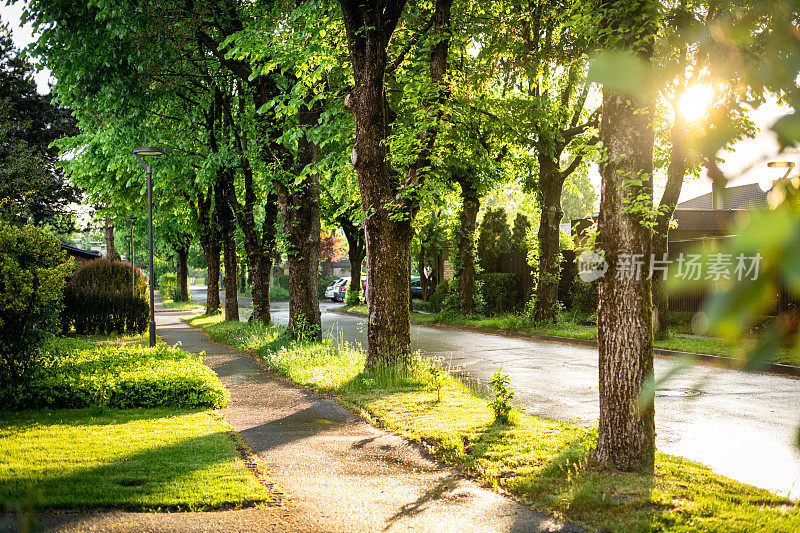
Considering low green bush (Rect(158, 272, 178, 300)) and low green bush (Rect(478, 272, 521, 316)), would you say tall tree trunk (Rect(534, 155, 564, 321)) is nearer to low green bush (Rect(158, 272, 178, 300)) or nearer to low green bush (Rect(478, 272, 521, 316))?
low green bush (Rect(478, 272, 521, 316))

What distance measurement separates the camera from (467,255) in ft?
81.1

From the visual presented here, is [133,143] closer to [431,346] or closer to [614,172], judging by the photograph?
[431,346]

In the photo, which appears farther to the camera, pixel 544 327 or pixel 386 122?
pixel 544 327

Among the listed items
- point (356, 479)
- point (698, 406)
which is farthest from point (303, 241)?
point (356, 479)

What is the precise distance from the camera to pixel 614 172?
6.33 metres

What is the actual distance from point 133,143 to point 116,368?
9.75 m

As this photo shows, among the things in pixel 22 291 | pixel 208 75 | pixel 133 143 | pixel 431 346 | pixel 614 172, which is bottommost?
pixel 431 346

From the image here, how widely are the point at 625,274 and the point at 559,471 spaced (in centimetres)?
200

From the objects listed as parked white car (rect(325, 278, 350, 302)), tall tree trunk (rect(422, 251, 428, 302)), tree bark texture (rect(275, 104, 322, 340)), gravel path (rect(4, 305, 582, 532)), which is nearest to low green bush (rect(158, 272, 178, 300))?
parked white car (rect(325, 278, 350, 302))

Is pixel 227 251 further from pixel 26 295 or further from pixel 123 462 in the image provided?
pixel 123 462

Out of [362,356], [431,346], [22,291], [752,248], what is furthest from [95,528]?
[431,346]

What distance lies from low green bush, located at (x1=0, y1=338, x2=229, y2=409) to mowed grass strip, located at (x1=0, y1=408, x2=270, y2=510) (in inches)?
18.6

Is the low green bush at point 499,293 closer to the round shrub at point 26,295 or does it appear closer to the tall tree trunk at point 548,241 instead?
the tall tree trunk at point 548,241

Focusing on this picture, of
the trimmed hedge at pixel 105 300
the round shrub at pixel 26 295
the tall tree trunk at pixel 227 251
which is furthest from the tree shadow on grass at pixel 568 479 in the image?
the tall tree trunk at pixel 227 251
